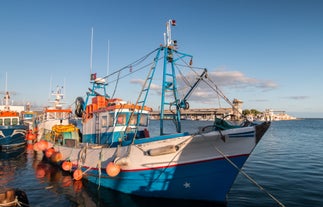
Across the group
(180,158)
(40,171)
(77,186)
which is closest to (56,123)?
(40,171)

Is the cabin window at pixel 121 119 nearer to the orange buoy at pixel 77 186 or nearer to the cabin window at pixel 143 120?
the cabin window at pixel 143 120

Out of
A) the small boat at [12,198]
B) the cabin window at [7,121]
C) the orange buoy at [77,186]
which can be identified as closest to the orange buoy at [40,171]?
the orange buoy at [77,186]

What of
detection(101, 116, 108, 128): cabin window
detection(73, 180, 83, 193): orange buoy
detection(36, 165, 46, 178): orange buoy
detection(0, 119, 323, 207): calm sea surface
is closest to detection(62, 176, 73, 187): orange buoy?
detection(0, 119, 323, 207): calm sea surface

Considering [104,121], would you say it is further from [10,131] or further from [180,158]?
[10,131]

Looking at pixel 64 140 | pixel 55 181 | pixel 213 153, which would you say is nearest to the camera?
pixel 213 153

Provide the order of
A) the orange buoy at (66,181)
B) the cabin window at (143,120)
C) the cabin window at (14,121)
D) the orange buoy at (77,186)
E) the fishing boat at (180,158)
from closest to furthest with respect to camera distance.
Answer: the fishing boat at (180,158), the orange buoy at (77,186), the orange buoy at (66,181), the cabin window at (143,120), the cabin window at (14,121)

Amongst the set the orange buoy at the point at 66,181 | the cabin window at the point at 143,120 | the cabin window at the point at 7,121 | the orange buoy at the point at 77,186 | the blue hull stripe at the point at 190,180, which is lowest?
the orange buoy at the point at 66,181

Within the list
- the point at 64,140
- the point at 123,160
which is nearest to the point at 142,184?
the point at 123,160

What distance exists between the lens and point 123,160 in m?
9.45

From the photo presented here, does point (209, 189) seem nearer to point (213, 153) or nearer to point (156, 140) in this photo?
point (213, 153)

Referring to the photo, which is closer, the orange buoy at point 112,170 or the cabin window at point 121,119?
the orange buoy at point 112,170

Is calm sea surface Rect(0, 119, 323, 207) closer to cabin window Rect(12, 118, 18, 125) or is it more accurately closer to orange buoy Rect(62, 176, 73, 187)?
orange buoy Rect(62, 176, 73, 187)

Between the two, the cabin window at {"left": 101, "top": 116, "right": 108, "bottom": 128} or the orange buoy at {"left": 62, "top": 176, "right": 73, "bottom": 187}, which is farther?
the orange buoy at {"left": 62, "top": 176, "right": 73, "bottom": 187}

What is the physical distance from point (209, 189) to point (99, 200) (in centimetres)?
524
